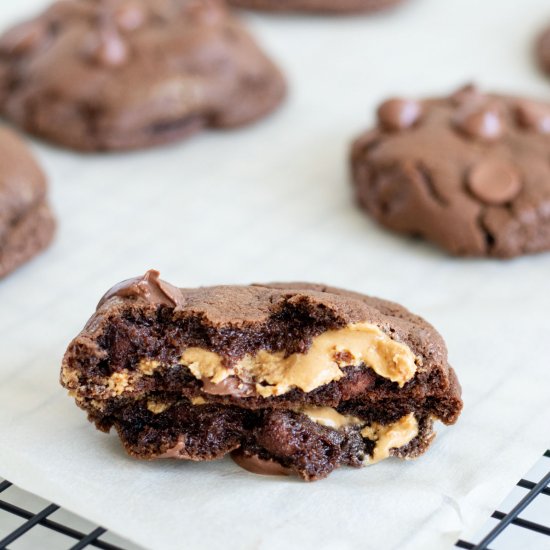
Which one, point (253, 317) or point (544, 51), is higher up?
point (253, 317)

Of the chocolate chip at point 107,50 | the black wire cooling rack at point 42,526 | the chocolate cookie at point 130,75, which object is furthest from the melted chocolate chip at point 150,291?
the chocolate chip at point 107,50

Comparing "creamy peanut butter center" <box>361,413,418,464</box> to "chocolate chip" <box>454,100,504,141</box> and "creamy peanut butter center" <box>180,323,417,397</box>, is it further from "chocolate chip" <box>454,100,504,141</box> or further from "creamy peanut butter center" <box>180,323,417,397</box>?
"chocolate chip" <box>454,100,504,141</box>

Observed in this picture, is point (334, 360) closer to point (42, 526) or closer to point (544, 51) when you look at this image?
point (42, 526)

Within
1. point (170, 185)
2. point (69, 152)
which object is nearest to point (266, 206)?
point (170, 185)

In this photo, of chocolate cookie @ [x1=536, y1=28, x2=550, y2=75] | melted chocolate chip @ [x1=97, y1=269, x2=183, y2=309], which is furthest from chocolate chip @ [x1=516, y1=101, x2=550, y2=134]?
melted chocolate chip @ [x1=97, y1=269, x2=183, y2=309]

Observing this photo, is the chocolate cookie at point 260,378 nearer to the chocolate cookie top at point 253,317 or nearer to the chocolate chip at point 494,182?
the chocolate cookie top at point 253,317

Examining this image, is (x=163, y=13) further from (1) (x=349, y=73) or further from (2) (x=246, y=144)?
(1) (x=349, y=73)

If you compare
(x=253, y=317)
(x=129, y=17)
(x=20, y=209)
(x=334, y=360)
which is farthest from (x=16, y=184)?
(x=334, y=360)
